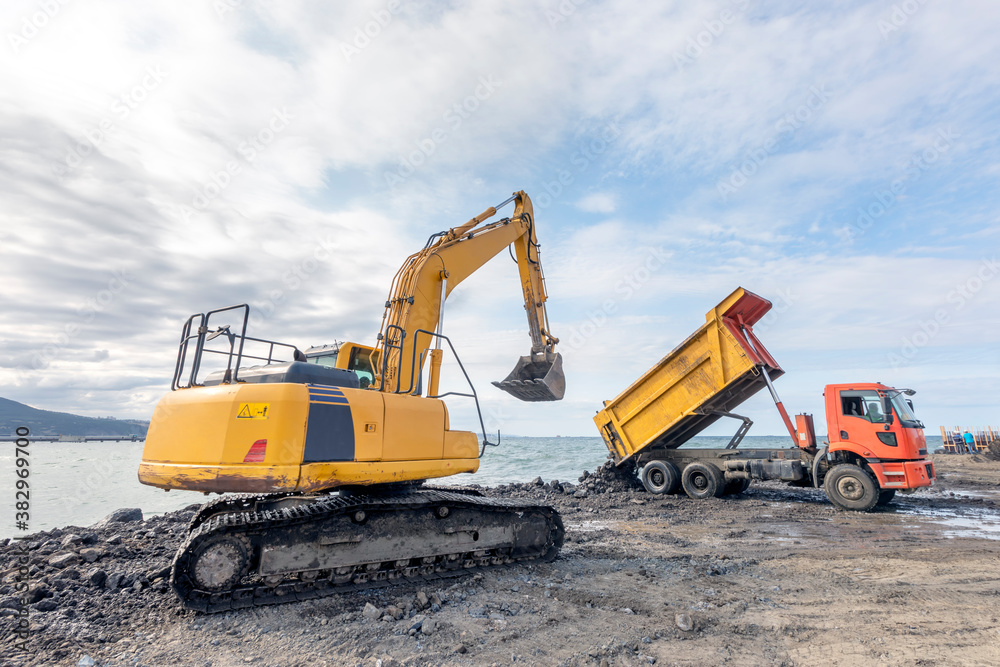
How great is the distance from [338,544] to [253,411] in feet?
4.90

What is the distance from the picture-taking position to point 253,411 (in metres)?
4.55

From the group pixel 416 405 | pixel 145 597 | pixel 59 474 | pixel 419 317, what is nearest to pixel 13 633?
pixel 145 597

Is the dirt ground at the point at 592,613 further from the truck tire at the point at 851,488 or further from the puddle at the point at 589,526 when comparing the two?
the truck tire at the point at 851,488

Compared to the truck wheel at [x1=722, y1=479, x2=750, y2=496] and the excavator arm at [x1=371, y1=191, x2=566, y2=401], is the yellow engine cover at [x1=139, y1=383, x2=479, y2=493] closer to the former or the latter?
the excavator arm at [x1=371, y1=191, x2=566, y2=401]

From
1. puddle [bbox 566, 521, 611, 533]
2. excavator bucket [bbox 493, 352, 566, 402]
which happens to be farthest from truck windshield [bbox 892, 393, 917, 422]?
excavator bucket [bbox 493, 352, 566, 402]

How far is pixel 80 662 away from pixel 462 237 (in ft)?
19.4

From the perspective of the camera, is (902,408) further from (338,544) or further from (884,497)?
(338,544)

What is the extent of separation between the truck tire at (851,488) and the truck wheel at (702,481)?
2.07 meters

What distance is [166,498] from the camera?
1420cm

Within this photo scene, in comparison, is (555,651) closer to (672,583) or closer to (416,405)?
(672,583)

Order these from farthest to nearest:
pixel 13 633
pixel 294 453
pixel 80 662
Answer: pixel 294 453 < pixel 13 633 < pixel 80 662

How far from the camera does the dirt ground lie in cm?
379

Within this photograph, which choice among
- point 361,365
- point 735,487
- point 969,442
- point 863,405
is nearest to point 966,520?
point 863,405

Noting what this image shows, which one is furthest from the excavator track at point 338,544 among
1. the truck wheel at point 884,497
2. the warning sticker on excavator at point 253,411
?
the truck wheel at point 884,497
